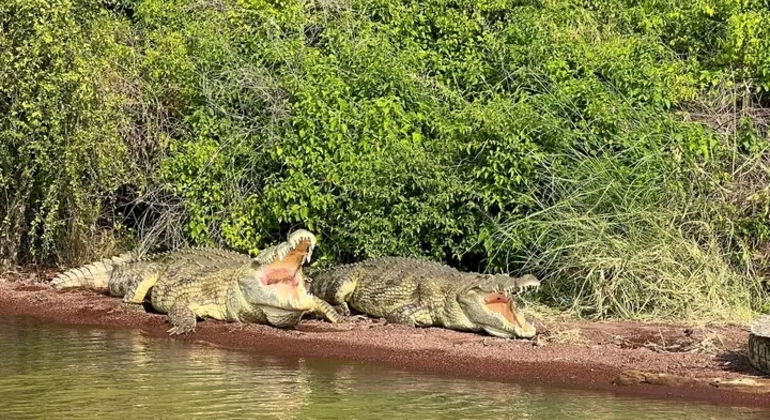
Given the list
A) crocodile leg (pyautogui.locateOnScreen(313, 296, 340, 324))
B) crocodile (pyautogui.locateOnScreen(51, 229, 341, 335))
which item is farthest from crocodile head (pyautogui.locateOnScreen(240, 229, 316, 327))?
crocodile leg (pyautogui.locateOnScreen(313, 296, 340, 324))

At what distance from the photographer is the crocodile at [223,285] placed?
34.5ft

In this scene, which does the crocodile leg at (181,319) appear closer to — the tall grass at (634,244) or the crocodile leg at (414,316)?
the crocodile leg at (414,316)

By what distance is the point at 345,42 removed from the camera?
13664 mm

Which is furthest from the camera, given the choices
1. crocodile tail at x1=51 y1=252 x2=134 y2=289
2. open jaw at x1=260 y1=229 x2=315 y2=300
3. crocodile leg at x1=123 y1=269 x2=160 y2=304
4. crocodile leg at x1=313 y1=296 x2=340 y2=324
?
crocodile tail at x1=51 y1=252 x2=134 y2=289

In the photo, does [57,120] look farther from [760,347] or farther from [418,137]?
[760,347]

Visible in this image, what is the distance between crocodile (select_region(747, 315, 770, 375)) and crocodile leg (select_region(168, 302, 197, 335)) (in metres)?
4.86

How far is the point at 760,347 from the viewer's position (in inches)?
328

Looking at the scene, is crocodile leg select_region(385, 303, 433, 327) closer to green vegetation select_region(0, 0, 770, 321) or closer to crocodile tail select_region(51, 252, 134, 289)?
green vegetation select_region(0, 0, 770, 321)

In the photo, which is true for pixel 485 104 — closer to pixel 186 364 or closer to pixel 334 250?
pixel 334 250

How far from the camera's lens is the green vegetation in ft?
36.6

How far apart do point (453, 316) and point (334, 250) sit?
2.33 m

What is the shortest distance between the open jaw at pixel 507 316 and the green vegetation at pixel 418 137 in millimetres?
953

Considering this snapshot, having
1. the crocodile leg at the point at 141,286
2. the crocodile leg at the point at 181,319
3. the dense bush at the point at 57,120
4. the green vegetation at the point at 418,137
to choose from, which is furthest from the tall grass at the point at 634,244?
the dense bush at the point at 57,120

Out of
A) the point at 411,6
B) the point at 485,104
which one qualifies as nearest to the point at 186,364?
the point at 485,104
